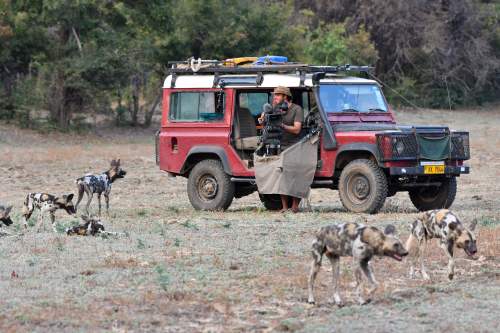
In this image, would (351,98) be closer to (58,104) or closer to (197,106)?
(197,106)

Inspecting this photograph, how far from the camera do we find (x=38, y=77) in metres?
37.2

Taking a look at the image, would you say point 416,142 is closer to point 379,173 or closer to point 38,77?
point 379,173

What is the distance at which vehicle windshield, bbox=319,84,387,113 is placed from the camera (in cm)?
1847

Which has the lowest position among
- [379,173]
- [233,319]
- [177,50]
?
[233,319]

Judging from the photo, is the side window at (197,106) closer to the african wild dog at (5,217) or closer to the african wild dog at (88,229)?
the african wild dog at (5,217)

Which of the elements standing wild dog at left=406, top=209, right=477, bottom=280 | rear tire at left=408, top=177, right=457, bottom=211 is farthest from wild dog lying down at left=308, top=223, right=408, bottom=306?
rear tire at left=408, top=177, right=457, bottom=211

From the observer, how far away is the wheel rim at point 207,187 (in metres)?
19.6

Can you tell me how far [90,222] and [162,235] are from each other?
93 centimetres

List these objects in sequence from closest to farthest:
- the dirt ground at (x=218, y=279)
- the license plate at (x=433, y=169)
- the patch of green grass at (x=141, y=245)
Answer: the dirt ground at (x=218, y=279) < the patch of green grass at (x=141, y=245) < the license plate at (x=433, y=169)

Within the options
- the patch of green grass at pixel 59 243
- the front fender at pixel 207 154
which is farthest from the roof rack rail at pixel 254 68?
the patch of green grass at pixel 59 243

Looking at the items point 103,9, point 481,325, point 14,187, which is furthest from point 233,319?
point 103,9

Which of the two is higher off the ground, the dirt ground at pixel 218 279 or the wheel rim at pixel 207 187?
the wheel rim at pixel 207 187

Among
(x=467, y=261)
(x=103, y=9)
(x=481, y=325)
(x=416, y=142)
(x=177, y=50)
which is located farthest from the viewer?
(x=177, y=50)

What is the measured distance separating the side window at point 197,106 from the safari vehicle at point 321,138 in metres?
0.02
